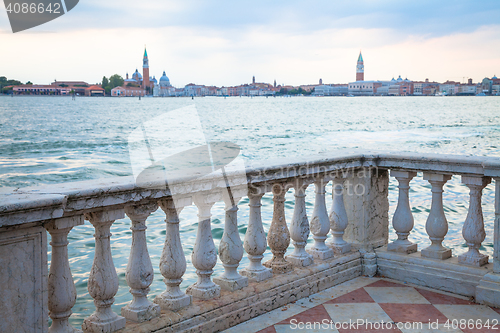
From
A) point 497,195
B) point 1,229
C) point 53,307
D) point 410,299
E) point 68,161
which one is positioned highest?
point 1,229

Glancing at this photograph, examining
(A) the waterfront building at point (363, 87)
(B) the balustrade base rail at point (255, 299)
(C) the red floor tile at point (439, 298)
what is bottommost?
(C) the red floor tile at point (439, 298)

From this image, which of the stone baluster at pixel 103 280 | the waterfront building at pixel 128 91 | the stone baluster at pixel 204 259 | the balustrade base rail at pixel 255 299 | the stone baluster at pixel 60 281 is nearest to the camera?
the stone baluster at pixel 60 281

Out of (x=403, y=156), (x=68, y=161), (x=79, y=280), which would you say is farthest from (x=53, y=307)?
(x=68, y=161)

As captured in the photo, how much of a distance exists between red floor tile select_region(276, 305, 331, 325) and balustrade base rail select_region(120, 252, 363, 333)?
0.15 m

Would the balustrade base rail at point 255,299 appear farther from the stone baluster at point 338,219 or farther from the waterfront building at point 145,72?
the waterfront building at point 145,72

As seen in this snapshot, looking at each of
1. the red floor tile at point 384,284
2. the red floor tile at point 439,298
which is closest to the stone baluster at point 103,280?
the red floor tile at point 384,284

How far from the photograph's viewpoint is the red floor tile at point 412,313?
118 inches

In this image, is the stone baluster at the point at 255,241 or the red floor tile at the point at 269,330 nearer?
the red floor tile at the point at 269,330

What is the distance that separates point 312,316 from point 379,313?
441 millimetres

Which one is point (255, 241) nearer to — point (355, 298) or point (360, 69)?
point (355, 298)

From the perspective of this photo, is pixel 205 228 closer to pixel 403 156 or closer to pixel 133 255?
pixel 133 255

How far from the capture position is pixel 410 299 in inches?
130

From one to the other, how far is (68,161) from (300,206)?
20.7 m

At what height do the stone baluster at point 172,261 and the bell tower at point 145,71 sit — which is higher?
the bell tower at point 145,71
